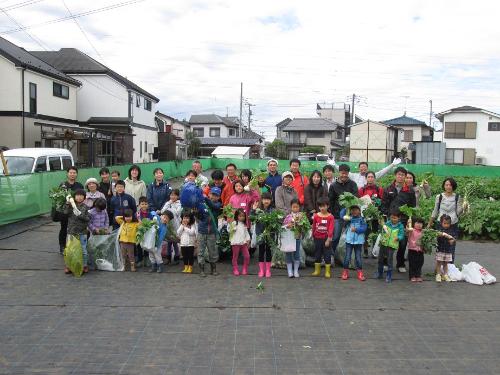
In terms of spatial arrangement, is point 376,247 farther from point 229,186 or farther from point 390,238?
point 229,186

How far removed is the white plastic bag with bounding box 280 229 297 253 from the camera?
7.44 metres

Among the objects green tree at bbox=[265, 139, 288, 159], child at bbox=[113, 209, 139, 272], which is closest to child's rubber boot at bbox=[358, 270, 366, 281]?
child at bbox=[113, 209, 139, 272]

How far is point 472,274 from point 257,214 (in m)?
3.62

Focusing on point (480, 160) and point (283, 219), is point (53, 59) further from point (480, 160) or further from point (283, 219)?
point (480, 160)

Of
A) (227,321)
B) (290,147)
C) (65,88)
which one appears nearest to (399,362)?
(227,321)

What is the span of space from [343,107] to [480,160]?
3864 centimetres

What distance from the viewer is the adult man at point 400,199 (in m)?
7.86

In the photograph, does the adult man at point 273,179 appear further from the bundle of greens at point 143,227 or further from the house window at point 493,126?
the house window at point 493,126

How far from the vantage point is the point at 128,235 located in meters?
7.65

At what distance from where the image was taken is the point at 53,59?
108ft

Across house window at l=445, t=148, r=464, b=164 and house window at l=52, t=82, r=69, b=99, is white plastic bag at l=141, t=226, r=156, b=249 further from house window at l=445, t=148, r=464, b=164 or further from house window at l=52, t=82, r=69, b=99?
house window at l=445, t=148, r=464, b=164

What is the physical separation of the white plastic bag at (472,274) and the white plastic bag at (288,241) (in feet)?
9.41

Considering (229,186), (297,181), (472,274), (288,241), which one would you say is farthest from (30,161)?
(472,274)

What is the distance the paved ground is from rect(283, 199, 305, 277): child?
0.27 meters
